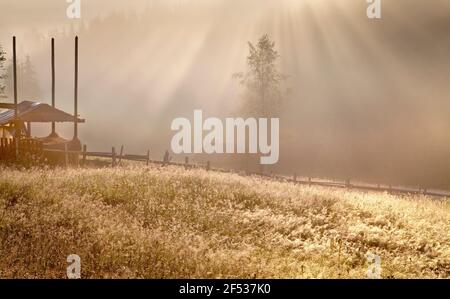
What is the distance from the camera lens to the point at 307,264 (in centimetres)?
826

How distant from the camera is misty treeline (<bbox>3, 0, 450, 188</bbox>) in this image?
56469 mm

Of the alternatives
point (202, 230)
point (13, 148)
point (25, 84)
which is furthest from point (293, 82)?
point (202, 230)

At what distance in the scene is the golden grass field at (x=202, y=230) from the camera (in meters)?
7.41

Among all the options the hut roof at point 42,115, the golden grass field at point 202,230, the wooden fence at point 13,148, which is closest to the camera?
the golden grass field at point 202,230

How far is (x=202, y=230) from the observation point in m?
10.3

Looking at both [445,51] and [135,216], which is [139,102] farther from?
[135,216]

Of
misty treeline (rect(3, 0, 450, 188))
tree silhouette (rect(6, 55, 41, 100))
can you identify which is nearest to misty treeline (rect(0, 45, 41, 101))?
tree silhouette (rect(6, 55, 41, 100))

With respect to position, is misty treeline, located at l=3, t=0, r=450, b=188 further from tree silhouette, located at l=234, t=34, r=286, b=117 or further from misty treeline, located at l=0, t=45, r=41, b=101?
misty treeline, located at l=0, t=45, r=41, b=101

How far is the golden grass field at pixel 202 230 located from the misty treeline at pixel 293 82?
30.5 metres

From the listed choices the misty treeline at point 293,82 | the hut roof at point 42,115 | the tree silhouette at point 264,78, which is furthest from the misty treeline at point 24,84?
the tree silhouette at point 264,78

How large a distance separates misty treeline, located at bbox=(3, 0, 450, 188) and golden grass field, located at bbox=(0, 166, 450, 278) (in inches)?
1200

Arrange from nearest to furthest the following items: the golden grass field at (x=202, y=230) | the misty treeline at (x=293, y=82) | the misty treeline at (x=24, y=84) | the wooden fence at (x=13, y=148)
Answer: the golden grass field at (x=202, y=230)
the wooden fence at (x=13, y=148)
the misty treeline at (x=293, y=82)
the misty treeline at (x=24, y=84)

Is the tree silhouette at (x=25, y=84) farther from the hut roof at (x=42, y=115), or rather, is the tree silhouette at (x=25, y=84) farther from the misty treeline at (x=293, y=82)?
the hut roof at (x=42, y=115)
